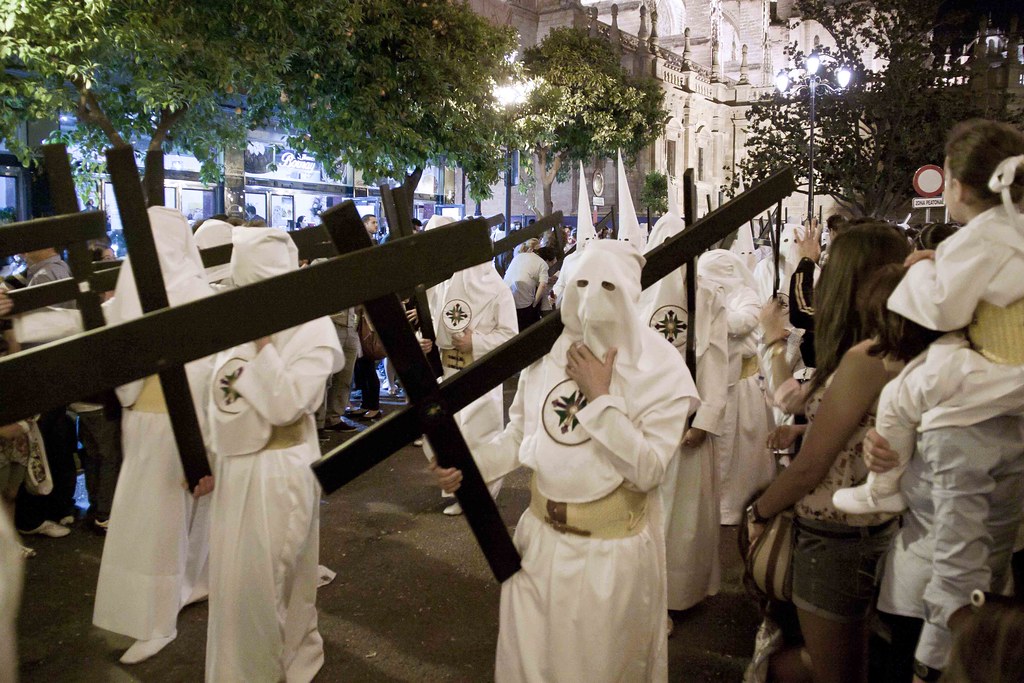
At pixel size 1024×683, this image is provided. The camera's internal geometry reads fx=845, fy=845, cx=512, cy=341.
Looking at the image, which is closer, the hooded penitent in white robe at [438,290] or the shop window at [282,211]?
the hooded penitent in white robe at [438,290]

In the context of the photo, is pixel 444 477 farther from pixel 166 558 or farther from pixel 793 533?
pixel 166 558

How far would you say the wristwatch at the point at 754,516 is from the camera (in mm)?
3059

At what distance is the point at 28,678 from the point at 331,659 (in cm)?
151

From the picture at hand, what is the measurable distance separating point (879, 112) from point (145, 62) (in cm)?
2082

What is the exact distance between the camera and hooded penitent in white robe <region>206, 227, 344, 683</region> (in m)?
3.72

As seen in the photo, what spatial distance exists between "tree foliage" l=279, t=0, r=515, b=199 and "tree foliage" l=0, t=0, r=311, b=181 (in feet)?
2.01

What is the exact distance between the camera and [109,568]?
14.6 ft

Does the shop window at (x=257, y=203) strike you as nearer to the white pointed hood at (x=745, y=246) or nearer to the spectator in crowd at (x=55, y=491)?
the spectator in crowd at (x=55, y=491)

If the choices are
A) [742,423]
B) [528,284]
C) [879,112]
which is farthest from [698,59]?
[742,423]

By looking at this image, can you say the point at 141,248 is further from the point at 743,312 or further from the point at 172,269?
the point at 743,312

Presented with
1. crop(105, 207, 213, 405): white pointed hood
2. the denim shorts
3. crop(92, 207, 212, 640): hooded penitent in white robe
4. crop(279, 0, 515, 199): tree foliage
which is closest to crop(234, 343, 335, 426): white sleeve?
crop(105, 207, 213, 405): white pointed hood

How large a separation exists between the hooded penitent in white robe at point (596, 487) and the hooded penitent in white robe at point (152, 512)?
7.21ft

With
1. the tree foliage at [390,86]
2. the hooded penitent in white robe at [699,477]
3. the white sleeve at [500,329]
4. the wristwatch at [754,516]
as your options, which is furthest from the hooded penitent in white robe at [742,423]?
the tree foliage at [390,86]

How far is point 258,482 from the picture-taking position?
12.4 ft
